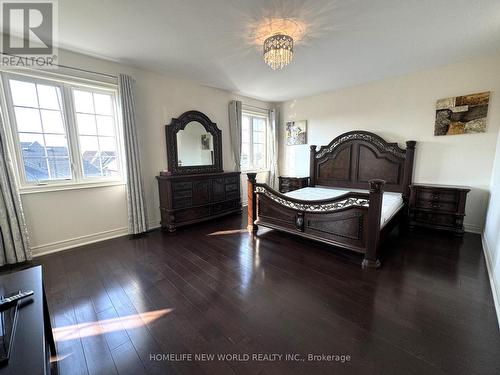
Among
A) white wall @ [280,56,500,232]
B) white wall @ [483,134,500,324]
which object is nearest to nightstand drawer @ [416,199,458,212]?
white wall @ [280,56,500,232]

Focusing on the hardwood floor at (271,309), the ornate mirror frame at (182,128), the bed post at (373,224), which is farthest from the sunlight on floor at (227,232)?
the bed post at (373,224)

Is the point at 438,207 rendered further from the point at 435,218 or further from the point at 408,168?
the point at 408,168

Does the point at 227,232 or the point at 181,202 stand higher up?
the point at 181,202

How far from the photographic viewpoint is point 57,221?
2885 millimetres

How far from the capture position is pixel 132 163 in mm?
3285

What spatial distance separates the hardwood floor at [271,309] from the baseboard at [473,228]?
613mm

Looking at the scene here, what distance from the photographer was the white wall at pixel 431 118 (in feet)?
10.3

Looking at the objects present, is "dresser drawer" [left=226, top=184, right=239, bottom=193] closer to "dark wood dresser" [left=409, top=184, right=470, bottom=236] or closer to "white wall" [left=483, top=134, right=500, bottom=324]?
"dark wood dresser" [left=409, top=184, right=470, bottom=236]

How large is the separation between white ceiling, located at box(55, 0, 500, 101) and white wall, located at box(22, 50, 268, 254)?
0.26 metres

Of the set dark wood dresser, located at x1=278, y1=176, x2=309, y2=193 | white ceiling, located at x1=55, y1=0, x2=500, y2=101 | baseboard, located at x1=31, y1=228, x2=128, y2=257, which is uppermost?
white ceiling, located at x1=55, y1=0, x2=500, y2=101

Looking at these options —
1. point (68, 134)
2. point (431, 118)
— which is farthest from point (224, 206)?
point (431, 118)

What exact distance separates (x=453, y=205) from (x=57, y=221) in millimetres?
5588

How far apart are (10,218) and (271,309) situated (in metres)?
3.05

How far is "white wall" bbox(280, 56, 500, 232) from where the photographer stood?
10.3ft
